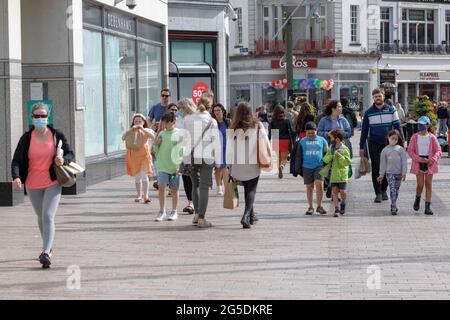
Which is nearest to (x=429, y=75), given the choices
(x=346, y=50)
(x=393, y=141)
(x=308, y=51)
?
(x=346, y=50)

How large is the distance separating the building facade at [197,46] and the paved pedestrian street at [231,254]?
61.2 ft

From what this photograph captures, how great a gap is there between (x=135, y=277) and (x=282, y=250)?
7.89 ft

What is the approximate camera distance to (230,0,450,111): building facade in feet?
209

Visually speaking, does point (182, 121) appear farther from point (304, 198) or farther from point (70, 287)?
point (70, 287)

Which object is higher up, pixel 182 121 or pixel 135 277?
pixel 182 121

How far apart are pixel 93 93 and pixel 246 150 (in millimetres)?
8022

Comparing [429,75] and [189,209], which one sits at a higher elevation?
[429,75]

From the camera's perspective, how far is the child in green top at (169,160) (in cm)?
1492

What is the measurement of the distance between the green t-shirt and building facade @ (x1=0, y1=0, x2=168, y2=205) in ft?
9.97

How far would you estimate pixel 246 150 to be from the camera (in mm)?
14102

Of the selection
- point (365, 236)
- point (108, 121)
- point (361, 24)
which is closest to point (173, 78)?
point (108, 121)

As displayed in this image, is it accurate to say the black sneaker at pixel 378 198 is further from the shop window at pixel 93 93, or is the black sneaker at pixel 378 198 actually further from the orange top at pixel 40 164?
the orange top at pixel 40 164

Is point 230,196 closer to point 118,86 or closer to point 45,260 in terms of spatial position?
point 45,260
